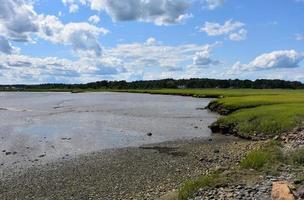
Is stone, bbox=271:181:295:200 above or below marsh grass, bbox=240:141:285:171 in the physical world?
above

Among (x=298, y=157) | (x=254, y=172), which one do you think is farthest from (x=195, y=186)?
(x=298, y=157)

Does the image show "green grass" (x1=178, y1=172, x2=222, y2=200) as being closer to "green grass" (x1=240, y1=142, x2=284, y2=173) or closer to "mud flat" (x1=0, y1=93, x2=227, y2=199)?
"mud flat" (x1=0, y1=93, x2=227, y2=199)

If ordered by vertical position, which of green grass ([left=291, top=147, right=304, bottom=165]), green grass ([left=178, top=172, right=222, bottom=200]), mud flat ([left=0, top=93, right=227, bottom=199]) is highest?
green grass ([left=291, top=147, right=304, bottom=165])

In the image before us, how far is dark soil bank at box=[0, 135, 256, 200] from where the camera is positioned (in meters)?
22.5

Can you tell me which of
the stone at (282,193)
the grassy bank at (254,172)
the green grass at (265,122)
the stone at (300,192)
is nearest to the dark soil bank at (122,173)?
the grassy bank at (254,172)

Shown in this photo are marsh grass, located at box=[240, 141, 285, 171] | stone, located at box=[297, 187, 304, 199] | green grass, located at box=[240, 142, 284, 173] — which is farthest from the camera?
green grass, located at box=[240, 142, 284, 173]

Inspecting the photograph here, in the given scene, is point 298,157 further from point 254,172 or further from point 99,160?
point 99,160

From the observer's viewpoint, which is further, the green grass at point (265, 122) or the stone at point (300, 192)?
the green grass at point (265, 122)

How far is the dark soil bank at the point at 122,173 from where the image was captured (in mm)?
22500

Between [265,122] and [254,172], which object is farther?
[265,122]

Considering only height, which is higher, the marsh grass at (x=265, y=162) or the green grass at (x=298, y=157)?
the green grass at (x=298, y=157)

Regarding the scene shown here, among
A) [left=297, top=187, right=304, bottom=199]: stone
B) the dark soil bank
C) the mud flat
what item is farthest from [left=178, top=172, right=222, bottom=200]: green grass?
[left=297, top=187, right=304, bottom=199]: stone

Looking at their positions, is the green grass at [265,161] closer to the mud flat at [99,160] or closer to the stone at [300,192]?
the mud flat at [99,160]

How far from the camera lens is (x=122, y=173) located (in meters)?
26.8
